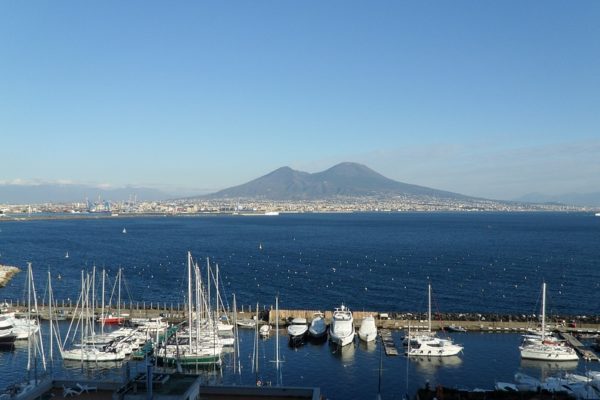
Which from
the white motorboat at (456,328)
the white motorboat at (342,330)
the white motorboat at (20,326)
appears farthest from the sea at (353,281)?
the white motorboat at (20,326)

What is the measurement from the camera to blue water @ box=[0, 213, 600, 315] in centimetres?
5147

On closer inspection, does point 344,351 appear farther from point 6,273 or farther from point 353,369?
point 6,273

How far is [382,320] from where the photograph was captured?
38.3 meters

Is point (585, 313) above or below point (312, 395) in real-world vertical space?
below

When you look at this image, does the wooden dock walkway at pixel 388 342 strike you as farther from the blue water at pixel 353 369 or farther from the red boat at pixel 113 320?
the red boat at pixel 113 320

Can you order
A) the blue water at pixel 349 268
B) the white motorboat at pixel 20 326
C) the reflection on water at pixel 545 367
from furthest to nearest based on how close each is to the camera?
the blue water at pixel 349 268 < the white motorboat at pixel 20 326 < the reflection on water at pixel 545 367

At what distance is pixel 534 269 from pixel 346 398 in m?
54.3

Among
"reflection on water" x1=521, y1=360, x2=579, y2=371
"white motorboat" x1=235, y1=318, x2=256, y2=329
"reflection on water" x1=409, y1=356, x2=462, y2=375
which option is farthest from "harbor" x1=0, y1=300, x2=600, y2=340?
"reflection on water" x1=521, y1=360, x2=579, y2=371

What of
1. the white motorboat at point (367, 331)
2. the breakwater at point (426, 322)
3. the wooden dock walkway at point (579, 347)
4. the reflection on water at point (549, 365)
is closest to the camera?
the reflection on water at point (549, 365)

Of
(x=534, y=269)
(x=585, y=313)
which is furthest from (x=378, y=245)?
(x=585, y=313)

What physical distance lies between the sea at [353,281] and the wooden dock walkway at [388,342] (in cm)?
51

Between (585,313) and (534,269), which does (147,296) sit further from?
(534,269)

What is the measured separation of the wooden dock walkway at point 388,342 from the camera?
31938 mm

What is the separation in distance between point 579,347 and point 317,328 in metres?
16.3
